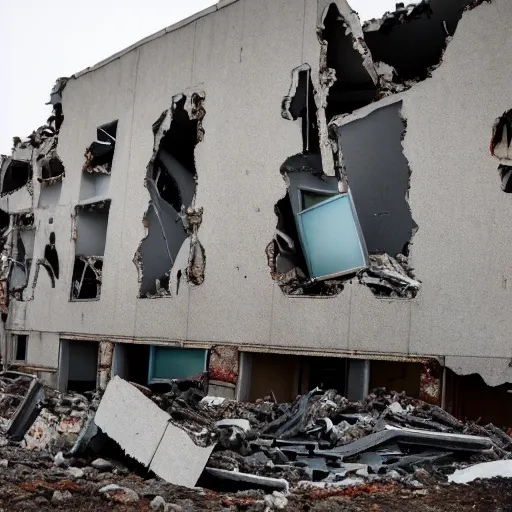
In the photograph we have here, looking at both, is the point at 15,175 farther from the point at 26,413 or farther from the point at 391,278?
the point at 391,278

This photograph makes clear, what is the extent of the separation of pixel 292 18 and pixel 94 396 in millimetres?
6847

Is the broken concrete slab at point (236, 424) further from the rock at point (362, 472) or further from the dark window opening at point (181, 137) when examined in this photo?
the dark window opening at point (181, 137)

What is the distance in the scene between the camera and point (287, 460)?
6.24 m

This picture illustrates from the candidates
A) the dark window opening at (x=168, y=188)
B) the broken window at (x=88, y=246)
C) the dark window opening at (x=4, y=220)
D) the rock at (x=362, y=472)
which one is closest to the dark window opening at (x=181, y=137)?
the dark window opening at (x=168, y=188)

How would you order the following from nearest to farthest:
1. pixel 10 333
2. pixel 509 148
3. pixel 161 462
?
pixel 161 462 < pixel 509 148 < pixel 10 333

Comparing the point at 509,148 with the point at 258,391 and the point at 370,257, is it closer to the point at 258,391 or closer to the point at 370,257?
the point at 370,257

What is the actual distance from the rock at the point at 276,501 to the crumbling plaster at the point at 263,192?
4.20 m

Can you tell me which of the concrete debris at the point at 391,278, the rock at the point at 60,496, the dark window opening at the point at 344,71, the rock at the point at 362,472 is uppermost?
the dark window opening at the point at 344,71

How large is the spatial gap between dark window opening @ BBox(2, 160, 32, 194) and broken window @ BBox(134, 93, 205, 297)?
5357mm

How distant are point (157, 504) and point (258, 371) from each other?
6325mm

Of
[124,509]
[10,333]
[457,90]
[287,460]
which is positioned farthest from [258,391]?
[10,333]

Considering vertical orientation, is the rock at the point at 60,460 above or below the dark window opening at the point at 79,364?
below

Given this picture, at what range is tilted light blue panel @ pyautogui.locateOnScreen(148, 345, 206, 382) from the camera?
37.9ft

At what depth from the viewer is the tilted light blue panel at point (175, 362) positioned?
11555mm
